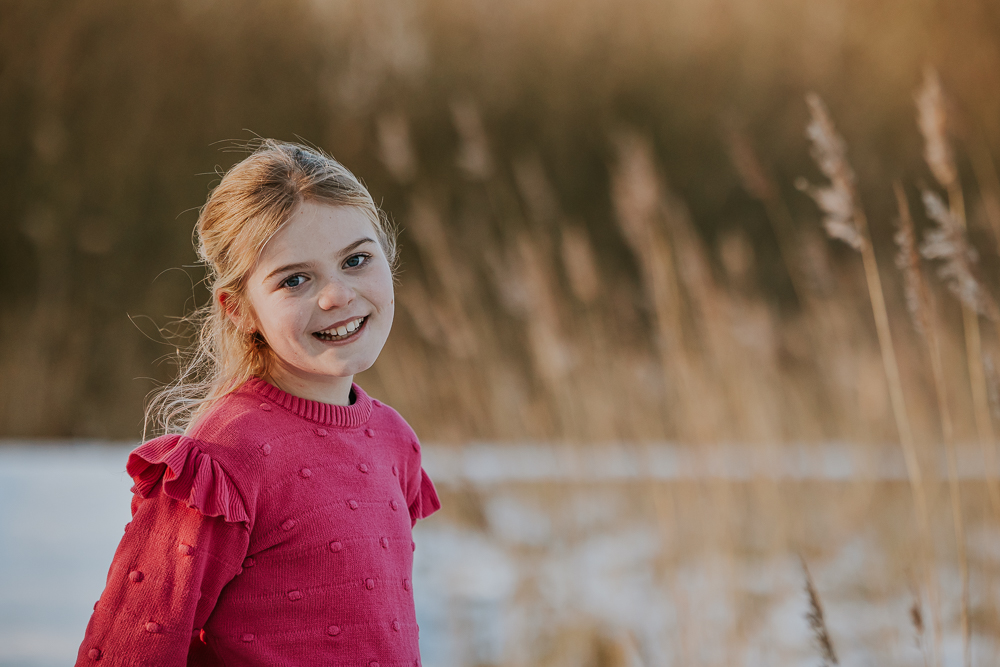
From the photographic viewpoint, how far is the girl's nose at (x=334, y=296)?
56 cm

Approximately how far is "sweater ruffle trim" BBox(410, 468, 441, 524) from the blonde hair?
7.5 inches

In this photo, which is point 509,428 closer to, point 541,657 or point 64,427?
point 541,657

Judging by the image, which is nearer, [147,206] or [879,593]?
[879,593]

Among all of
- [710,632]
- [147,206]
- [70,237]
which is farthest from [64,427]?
[710,632]

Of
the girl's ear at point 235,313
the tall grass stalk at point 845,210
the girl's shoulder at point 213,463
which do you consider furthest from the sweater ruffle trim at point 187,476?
the tall grass stalk at point 845,210

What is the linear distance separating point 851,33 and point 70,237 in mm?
4271

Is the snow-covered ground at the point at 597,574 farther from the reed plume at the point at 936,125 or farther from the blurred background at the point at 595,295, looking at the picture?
the reed plume at the point at 936,125

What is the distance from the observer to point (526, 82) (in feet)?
14.6

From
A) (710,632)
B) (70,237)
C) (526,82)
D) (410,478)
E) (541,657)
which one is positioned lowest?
(541,657)

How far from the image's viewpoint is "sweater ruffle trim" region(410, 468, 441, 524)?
0.73 m

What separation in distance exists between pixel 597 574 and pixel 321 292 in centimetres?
164

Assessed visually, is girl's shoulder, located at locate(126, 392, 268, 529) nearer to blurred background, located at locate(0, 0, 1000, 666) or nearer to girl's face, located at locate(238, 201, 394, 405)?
girl's face, located at locate(238, 201, 394, 405)

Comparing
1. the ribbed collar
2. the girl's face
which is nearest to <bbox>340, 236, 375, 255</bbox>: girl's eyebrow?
the girl's face

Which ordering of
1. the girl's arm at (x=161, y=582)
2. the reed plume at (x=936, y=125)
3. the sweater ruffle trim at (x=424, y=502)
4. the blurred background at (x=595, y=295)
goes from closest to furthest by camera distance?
1. the girl's arm at (x=161, y=582)
2. the sweater ruffle trim at (x=424, y=502)
3. the reed plume at (x=936, y=125)
4. the blurred background at (x=595, y=295)
